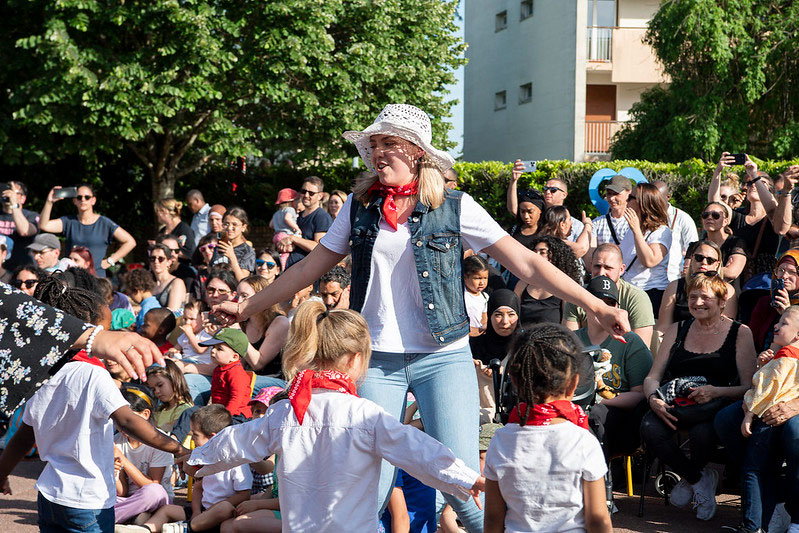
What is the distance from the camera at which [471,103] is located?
33719 millimetres

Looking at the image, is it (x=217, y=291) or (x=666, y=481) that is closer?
(x=666, y=481)

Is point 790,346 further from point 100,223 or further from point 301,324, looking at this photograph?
point 100,223

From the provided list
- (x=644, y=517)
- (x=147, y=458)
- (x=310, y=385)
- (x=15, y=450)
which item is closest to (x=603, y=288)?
(x=644, y=517)

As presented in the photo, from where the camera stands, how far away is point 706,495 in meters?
6.14

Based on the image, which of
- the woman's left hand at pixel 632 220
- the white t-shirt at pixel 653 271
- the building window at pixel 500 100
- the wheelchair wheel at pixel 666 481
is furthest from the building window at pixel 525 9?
the wheelchair wheel at pixel 666 481

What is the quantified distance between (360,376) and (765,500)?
10.9 feet

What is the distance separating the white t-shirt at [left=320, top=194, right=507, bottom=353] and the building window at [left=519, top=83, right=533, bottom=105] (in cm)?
2703

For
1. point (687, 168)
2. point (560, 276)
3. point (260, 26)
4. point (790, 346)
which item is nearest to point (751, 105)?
point (687, 168)

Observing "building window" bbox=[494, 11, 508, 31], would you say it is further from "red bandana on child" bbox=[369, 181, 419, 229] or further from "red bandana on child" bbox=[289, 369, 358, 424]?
"red bandana on child" bbox=[289, 369, 358, 424]

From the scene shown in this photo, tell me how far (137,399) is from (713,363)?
415cm

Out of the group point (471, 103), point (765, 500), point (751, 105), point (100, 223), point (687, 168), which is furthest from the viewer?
point (471, 103)

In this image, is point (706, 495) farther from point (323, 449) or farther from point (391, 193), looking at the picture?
point (323, 449)

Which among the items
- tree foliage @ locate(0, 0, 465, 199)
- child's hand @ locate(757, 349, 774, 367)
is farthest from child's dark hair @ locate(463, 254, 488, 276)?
tree foliage @ locate(0, 0, 465, 199)

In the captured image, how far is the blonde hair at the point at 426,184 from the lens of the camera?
3.85 meters
